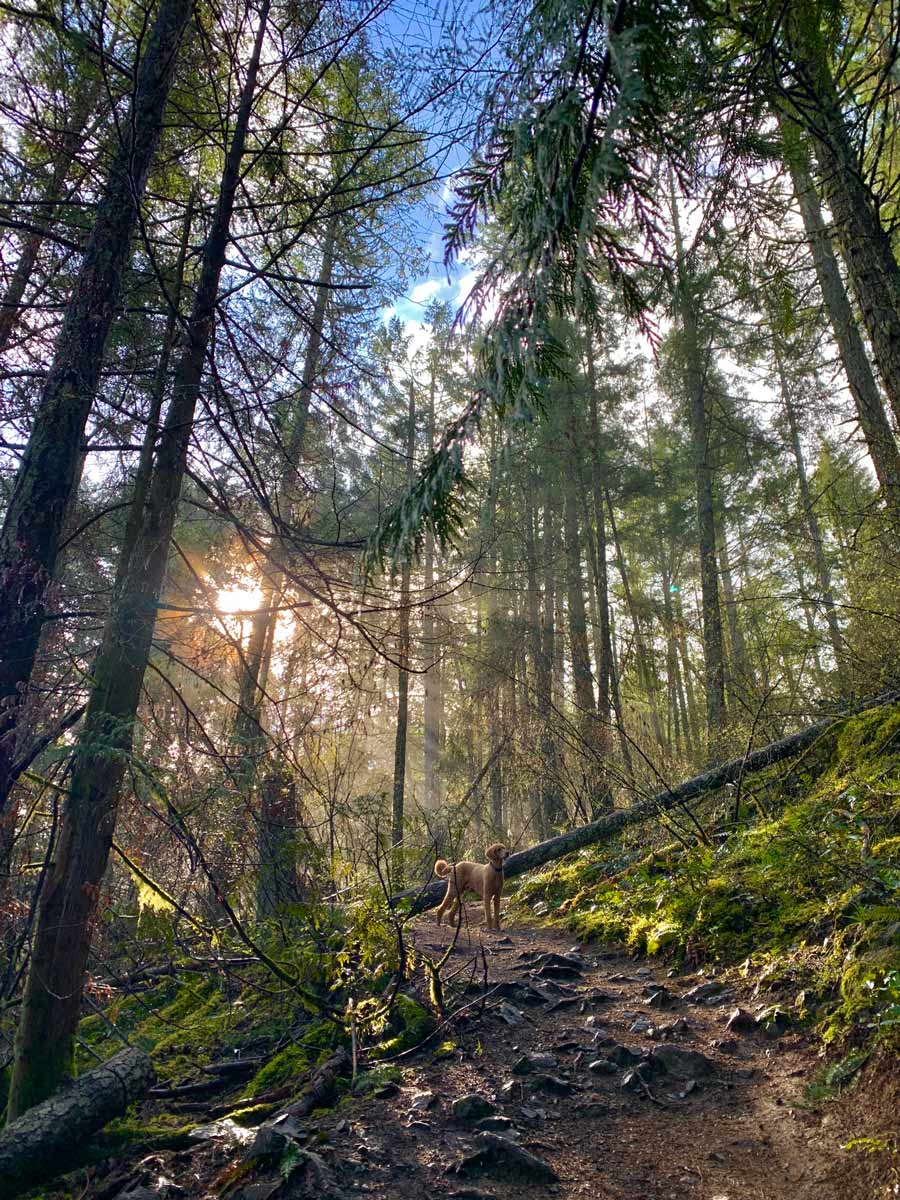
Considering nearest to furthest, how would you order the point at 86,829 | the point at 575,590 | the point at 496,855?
the point at 86,829
the point at 496,855
the point at 575,590

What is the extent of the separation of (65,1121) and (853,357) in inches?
414

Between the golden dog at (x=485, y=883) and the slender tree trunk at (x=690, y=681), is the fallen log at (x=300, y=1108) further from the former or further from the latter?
the slender tree trunk at (x=690, y=681)

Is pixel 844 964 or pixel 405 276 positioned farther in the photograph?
pixel 405 276

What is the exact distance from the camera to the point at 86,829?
365 cm

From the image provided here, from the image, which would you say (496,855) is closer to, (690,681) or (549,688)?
(549,688)

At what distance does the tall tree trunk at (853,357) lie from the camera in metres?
4.97

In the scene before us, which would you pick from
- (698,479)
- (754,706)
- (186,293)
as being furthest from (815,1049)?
(698,479)

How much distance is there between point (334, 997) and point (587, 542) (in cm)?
1413

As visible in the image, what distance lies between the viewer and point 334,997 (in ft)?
14.6

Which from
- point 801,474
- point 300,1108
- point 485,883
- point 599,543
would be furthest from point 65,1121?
point 801,474

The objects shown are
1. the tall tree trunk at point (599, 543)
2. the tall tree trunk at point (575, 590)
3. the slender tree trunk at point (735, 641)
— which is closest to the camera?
the slender tree trunk at point (735, 641)

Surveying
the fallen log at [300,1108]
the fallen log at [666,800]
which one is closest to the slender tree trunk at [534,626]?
the fallen log at [666,800]

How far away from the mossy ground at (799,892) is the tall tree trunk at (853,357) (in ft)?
6.63

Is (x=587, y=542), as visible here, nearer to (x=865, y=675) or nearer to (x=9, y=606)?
(x=865, y=675)
